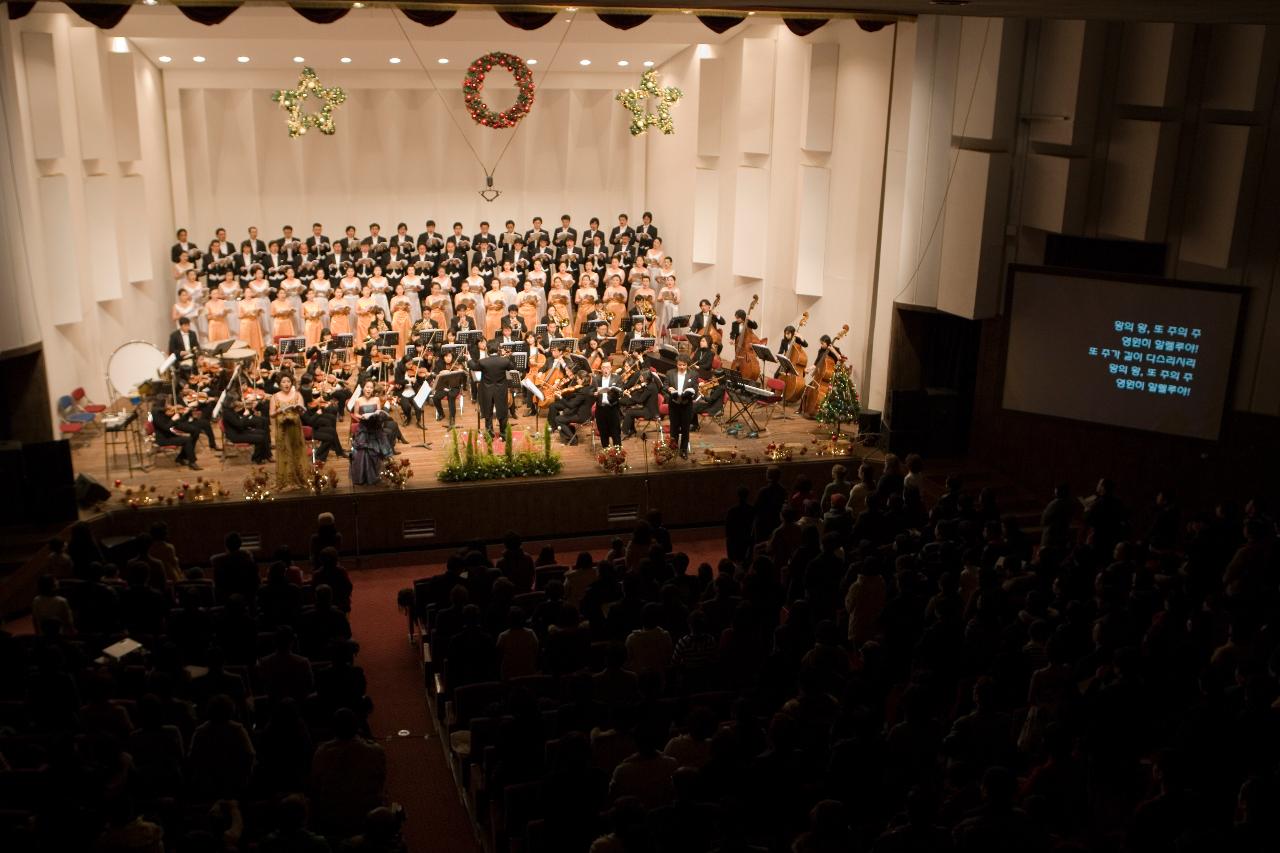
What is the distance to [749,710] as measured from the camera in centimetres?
612

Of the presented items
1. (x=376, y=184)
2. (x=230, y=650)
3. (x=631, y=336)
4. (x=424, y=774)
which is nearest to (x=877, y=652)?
(x=424, y=774)

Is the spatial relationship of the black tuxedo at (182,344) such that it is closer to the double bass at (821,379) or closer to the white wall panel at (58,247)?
the white wall panel at (58,247)

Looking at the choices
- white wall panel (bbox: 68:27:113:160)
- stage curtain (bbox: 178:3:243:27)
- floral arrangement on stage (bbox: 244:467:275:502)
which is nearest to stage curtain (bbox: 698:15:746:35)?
stage curtain (bbox: 178:3:243:27)

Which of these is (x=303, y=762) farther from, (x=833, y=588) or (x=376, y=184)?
(x=376, y=184)

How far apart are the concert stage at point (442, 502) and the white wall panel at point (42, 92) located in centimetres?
400

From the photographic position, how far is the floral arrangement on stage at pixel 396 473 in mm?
12922

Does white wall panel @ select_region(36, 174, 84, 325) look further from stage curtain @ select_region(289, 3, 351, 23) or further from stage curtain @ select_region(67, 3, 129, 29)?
stage curtain @ select_region(289, 3, 351, 23)

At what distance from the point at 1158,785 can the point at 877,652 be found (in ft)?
5.68

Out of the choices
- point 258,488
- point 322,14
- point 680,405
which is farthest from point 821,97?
point 258,488

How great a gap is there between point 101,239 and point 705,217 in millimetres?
10282

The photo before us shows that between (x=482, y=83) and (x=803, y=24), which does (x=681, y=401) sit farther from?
(x=482, y=83)

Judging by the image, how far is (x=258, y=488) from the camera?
1270cm

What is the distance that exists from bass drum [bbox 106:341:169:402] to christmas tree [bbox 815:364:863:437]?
9.08 metres

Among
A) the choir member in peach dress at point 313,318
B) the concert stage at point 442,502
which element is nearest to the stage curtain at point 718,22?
the concert stage at point 442,502
